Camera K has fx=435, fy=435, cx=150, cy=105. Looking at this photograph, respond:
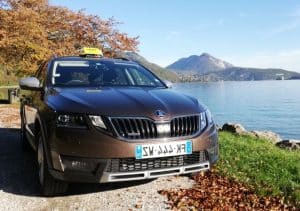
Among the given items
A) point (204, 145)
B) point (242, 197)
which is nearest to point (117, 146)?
point (204, 145)

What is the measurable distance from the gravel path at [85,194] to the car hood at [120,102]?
1.13 metres

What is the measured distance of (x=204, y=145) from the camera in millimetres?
5004

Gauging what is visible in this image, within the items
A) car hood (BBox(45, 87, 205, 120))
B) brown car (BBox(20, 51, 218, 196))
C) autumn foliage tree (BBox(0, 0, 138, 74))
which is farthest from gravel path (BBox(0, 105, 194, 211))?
autumn foliage tree (BBox(0, 0, 138, 74))

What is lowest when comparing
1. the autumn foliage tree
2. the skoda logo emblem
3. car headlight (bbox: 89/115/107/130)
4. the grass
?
the grass

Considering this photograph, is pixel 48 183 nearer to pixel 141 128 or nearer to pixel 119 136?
pixel 119 136

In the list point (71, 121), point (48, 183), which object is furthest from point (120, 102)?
point (48, 183)

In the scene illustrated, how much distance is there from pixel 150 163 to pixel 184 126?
22.1 inches

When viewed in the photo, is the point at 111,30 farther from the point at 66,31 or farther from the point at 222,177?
the point at 222,177

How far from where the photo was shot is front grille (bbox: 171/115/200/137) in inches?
188

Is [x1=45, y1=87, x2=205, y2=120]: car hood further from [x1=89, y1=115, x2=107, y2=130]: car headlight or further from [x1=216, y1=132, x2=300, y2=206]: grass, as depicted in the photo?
[x1=216, y1=132, x2=300, y2=206]: grass

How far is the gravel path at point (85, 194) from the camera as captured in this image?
502 centimetres

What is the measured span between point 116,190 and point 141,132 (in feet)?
4.18

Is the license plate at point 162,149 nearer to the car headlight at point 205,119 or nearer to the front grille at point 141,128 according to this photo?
the front grille at point 141,128

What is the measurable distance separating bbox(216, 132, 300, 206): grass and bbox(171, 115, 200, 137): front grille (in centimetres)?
147
